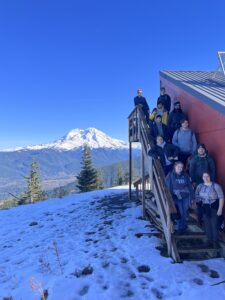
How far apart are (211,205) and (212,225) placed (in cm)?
47

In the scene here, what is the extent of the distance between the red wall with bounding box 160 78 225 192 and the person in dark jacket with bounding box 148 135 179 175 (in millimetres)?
1018

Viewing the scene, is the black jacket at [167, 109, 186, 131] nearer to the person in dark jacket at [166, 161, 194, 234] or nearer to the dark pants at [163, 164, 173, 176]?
the dark pants at [163, 164, 173, 176]

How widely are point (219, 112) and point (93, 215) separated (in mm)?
6734

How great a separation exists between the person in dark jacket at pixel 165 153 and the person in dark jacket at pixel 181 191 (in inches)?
36.8

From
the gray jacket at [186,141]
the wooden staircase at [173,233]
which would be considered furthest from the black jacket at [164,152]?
the gray jacket at [186,141]

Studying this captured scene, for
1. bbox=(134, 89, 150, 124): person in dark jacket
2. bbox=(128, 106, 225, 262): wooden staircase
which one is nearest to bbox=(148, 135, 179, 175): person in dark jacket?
bbox=(128, 106, 225, 262): wooden staircase

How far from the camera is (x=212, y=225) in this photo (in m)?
7.29

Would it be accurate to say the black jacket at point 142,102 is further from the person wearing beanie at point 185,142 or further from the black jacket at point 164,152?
the black jacket at point 164,152

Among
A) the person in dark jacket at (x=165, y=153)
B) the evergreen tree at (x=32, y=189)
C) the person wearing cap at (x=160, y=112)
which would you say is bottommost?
the evergreen tree at (x=32, y=189)

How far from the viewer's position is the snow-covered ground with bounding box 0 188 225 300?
583 centimetres

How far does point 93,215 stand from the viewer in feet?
41.0

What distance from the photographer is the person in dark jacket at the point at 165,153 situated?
8.61 metres

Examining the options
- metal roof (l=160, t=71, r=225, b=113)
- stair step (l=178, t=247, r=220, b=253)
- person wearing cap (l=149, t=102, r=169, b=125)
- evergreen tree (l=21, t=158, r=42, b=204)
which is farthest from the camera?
evergreen tree (l=21, t=158, r=42, b=204)

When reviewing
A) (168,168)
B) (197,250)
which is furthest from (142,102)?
(197,250)
